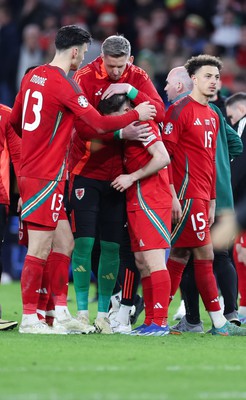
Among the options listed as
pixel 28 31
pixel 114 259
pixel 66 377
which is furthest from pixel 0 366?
pixel 28 31

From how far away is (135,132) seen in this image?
28.5 ft

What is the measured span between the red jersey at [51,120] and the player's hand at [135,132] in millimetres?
183

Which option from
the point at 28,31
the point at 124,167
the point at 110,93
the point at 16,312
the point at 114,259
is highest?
the point at 28,31

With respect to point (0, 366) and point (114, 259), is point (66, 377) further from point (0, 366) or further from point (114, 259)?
point (114, 259)

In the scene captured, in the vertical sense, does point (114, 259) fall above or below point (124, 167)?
below

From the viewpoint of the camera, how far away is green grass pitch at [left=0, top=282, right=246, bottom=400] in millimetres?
5973

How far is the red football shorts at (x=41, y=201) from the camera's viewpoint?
8445 mm

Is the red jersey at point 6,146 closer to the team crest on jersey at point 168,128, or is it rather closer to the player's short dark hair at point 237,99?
the team crest on jersey at point 168,128

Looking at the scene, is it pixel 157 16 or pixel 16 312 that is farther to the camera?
pixel 157 16

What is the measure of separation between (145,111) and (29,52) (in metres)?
10.0

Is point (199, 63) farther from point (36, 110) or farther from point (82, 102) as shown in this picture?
point (36, 110)

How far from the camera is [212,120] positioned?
30.4 feet

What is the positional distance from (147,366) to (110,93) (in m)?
2.69

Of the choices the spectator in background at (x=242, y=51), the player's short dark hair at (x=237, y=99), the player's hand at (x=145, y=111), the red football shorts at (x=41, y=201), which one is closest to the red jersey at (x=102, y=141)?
the player's hand at (x=145, y=111)
